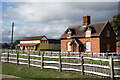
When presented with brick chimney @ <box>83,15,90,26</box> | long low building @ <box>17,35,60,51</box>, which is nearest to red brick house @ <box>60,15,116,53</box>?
brick chimney @ <box>83,15,90,26</box>

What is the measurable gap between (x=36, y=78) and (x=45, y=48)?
6426cm

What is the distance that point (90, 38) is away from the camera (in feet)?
124

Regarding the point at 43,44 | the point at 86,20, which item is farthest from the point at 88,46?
the point at 43,44

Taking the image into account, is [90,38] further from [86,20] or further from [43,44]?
[43,44]

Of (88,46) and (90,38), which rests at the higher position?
(90,38)

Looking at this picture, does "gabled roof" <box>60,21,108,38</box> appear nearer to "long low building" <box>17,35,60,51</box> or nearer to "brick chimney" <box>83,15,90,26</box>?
"brick chimney" <box>83,15,90,26</box>

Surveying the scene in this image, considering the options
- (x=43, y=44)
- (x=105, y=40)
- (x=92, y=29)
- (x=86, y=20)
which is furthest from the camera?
(x=43, y=44)

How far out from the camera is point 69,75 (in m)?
13.1

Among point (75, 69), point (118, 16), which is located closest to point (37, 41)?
point (118, 16)

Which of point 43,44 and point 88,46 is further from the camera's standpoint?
point 43,44

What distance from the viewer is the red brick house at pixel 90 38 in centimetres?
3662

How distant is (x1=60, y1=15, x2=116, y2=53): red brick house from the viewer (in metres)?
36.6

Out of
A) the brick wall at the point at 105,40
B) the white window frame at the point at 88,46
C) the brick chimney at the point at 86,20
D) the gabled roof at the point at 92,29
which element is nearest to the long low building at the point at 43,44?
the gabled roof at the point at 92,29

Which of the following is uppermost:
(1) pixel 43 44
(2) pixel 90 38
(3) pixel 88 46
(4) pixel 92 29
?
(4) pixel 92 29
